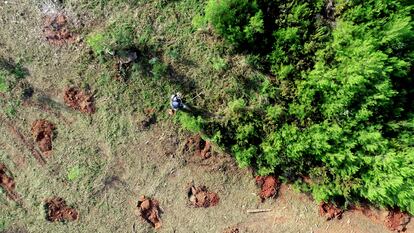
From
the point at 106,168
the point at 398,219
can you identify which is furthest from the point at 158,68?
the point at 398,219

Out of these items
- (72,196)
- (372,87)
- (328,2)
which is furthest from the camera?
(72,196)

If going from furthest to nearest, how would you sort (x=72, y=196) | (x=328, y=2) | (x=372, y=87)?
(x=72, y=196) → (x=328, y=2) → (x=372, y=87)

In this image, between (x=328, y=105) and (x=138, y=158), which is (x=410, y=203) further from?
(x=138, y=158)

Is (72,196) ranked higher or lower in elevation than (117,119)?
lower

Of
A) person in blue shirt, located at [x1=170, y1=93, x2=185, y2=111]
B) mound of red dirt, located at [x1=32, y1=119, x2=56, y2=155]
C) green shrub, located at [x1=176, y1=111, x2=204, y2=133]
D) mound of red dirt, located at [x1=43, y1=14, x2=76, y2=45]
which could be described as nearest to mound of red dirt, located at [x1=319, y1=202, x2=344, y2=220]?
green shrub, located at [x1=176, y1=111, x2=204, y2=133]

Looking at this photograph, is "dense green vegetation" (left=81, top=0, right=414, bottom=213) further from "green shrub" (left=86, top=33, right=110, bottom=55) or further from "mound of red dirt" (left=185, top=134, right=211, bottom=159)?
"mound of red dirt" (left=185, top=134, right=211, bottom=159)

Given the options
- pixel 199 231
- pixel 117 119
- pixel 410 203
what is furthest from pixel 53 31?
pixel 410 203

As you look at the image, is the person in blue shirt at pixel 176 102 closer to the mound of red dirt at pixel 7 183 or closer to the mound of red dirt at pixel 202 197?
the mound of red dirt at pixel 202 197
